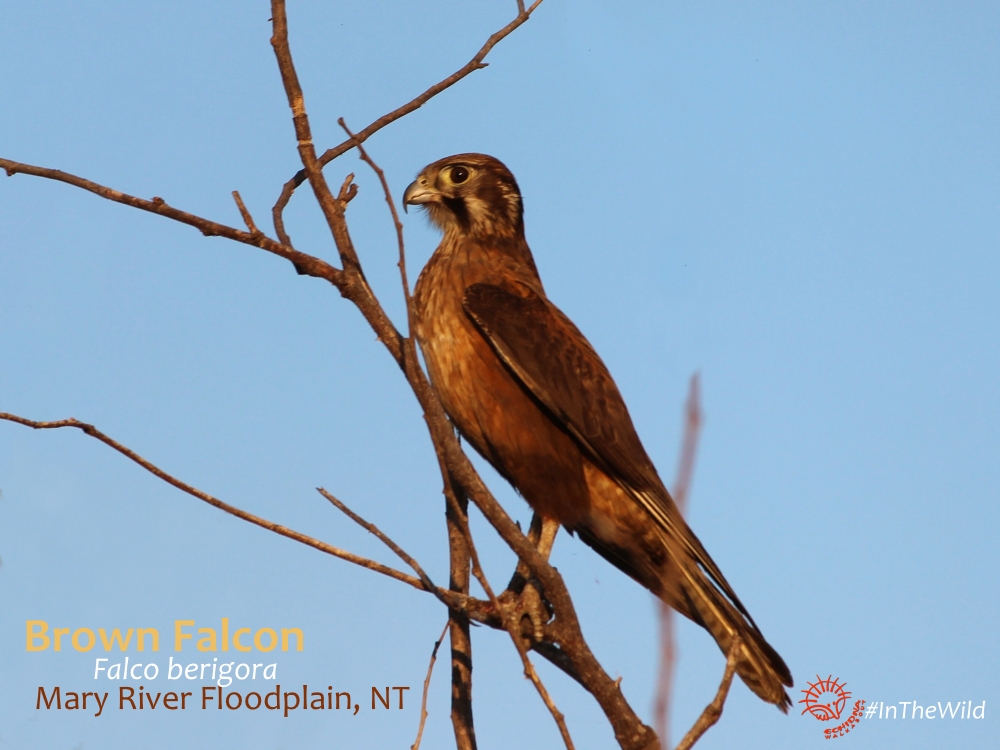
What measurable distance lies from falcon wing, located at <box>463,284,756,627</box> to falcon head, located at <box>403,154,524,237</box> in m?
0.74

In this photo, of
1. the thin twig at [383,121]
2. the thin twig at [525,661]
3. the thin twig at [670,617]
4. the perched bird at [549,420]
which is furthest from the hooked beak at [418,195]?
the thin twig at [670,617]

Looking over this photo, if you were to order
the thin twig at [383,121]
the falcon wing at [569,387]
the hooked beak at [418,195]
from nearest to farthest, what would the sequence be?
the thin twig at [383,121]
the falcon wing at [569,387]
the hooked beak at [418,195]

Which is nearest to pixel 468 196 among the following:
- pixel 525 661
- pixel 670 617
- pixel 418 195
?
pixel 418 195

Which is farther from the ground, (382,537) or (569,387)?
(569,387)

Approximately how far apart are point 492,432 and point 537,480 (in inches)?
11.2

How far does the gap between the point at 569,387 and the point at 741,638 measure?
1272 mm

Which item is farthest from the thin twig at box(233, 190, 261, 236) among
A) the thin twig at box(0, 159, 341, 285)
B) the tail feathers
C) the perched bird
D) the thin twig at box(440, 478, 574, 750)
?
the tail feathers

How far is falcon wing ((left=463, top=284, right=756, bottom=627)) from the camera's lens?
4379 mm

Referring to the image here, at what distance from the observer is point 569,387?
449 centimetres

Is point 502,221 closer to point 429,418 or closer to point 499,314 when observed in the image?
point 499,314

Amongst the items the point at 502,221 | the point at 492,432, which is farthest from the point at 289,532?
the point at 502,221

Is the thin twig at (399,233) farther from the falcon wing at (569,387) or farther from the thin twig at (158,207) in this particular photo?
the falcon wing at (569,387)

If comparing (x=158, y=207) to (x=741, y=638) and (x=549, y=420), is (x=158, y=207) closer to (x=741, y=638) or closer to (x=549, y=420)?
(x=549, y=420)

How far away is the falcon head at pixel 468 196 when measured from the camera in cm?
530
